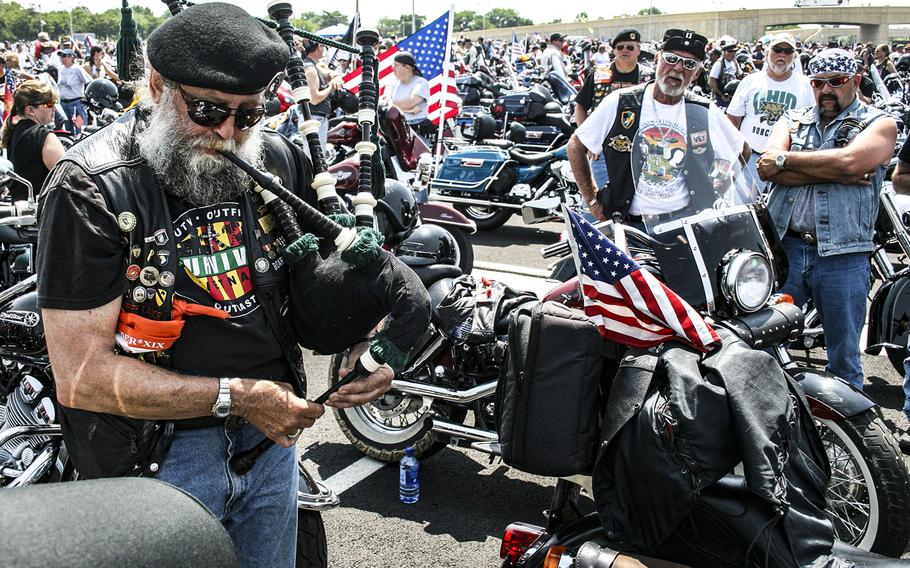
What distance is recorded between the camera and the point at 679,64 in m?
4.25

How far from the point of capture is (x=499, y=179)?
9594 millimetres

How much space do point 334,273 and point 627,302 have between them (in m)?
0.84

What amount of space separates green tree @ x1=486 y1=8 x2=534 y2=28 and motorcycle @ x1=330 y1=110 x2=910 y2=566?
10098 centimetres

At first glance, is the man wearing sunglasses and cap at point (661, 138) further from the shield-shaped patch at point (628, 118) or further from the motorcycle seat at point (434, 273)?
the motorcycle seat at point (434, 273)

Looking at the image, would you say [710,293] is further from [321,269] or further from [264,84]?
[264,84]

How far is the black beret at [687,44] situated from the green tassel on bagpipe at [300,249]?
303 cm

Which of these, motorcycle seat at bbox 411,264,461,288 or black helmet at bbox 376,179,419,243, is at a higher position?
black helmet at bbox 376,179,419,243

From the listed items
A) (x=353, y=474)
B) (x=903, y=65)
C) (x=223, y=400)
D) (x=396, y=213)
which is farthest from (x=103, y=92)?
(x=903, y=65)

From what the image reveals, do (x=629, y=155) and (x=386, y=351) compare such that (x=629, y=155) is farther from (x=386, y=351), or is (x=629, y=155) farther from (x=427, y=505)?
(x=386, y=351)

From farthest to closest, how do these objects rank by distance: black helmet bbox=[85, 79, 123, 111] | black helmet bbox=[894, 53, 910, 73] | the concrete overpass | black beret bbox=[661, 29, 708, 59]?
the concrete overpass → black helmet bbox=[894, 53, 910, 73] → black helmet bbox=[85, 79, 123, 111] → black beret bbox=[661, 29, 708, 59]

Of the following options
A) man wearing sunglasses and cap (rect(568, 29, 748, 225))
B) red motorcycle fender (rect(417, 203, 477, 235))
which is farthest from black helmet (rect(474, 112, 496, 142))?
man wearing sunglasses and cap (rect(568, 29, 748, 225))

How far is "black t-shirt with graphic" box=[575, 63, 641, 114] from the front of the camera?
25.5ft

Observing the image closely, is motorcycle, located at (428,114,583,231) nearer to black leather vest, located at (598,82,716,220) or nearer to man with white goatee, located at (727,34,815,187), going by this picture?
man with white goatee, located at (727,34,815,187)

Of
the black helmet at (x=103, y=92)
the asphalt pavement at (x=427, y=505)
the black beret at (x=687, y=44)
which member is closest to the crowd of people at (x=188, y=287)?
the asphalt pavement at (x=427, y=505)
